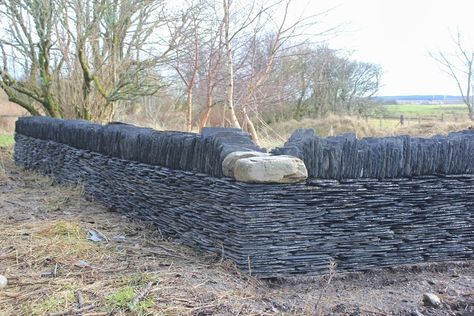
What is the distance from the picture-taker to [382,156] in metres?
3.22

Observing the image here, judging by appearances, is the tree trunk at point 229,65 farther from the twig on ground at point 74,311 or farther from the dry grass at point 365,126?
the twig on ground at point 74,311

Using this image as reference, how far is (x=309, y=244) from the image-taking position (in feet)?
10.1

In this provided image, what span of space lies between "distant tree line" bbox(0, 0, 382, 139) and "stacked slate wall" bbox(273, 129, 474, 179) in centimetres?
546

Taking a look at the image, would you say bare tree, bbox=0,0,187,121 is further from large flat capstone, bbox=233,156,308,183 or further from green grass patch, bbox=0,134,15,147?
large flat capstone, bbox=233,156,308,183

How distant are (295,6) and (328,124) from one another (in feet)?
19.1

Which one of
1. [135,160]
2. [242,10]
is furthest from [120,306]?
[242,10]

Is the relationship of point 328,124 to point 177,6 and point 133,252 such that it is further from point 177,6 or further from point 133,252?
point 133,252

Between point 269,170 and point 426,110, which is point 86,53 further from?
point 426,110

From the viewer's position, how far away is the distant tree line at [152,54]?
346 inches

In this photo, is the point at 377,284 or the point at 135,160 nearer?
the point at 377,284

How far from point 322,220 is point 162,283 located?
1.07 metres

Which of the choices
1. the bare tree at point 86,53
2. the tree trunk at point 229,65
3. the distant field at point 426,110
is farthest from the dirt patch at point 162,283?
the distant field at point 426,110

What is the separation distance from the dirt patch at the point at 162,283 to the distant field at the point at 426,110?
12536mm

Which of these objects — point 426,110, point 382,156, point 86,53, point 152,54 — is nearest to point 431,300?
point 382,156
